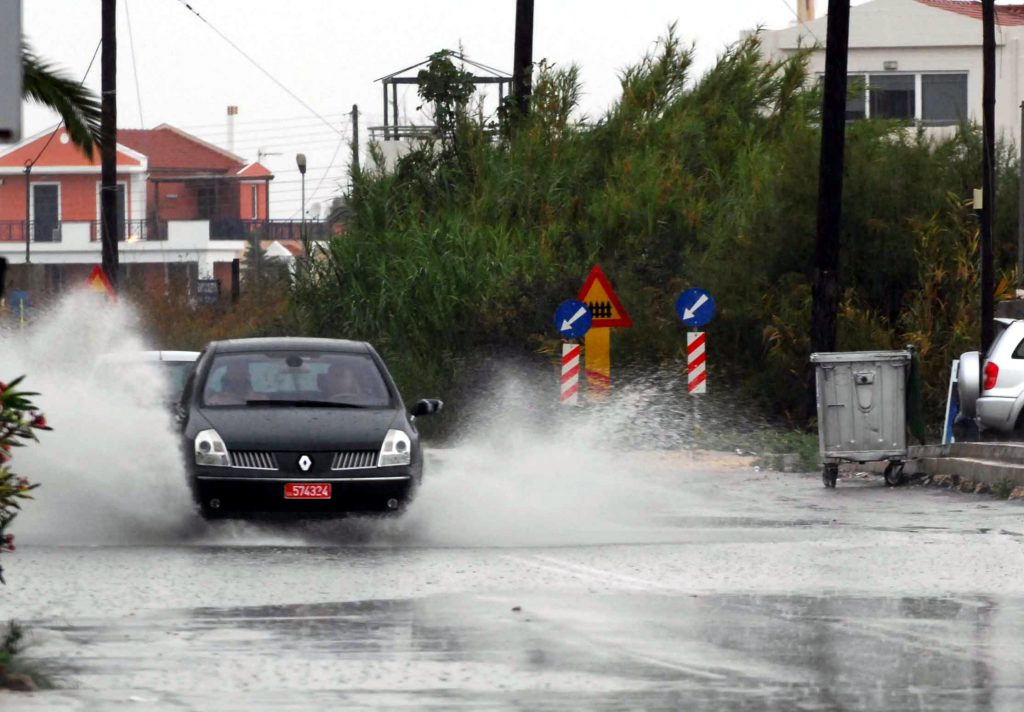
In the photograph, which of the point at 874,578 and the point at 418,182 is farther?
the point at 418,182

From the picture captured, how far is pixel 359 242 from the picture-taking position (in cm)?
3872

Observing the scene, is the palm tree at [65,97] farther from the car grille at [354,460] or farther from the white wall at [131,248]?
the white wall at [131,248]

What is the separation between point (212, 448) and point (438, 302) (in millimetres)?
20086

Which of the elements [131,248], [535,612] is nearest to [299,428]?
[535,612]

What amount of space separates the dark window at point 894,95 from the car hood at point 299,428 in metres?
52.8

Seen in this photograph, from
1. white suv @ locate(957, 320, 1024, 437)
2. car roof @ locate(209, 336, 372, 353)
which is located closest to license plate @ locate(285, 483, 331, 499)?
car roof @ locate(209, 336, 372, 353)

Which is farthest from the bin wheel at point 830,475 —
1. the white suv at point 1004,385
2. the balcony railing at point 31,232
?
the balcony railing at point 31,232

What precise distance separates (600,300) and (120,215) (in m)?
68.9

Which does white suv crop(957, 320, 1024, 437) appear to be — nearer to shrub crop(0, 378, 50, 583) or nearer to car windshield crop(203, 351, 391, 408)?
car windshield crop(203, 351, 391, 408)

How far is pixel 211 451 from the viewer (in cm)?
1582

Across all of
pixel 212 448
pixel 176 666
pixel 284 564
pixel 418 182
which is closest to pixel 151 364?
pixel 212 448

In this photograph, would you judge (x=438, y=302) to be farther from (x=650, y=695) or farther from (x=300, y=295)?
(x=650, y=695)

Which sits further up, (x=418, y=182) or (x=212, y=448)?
(x=418, y=182)

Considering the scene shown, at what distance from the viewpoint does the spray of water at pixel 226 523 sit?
16.4 meters
